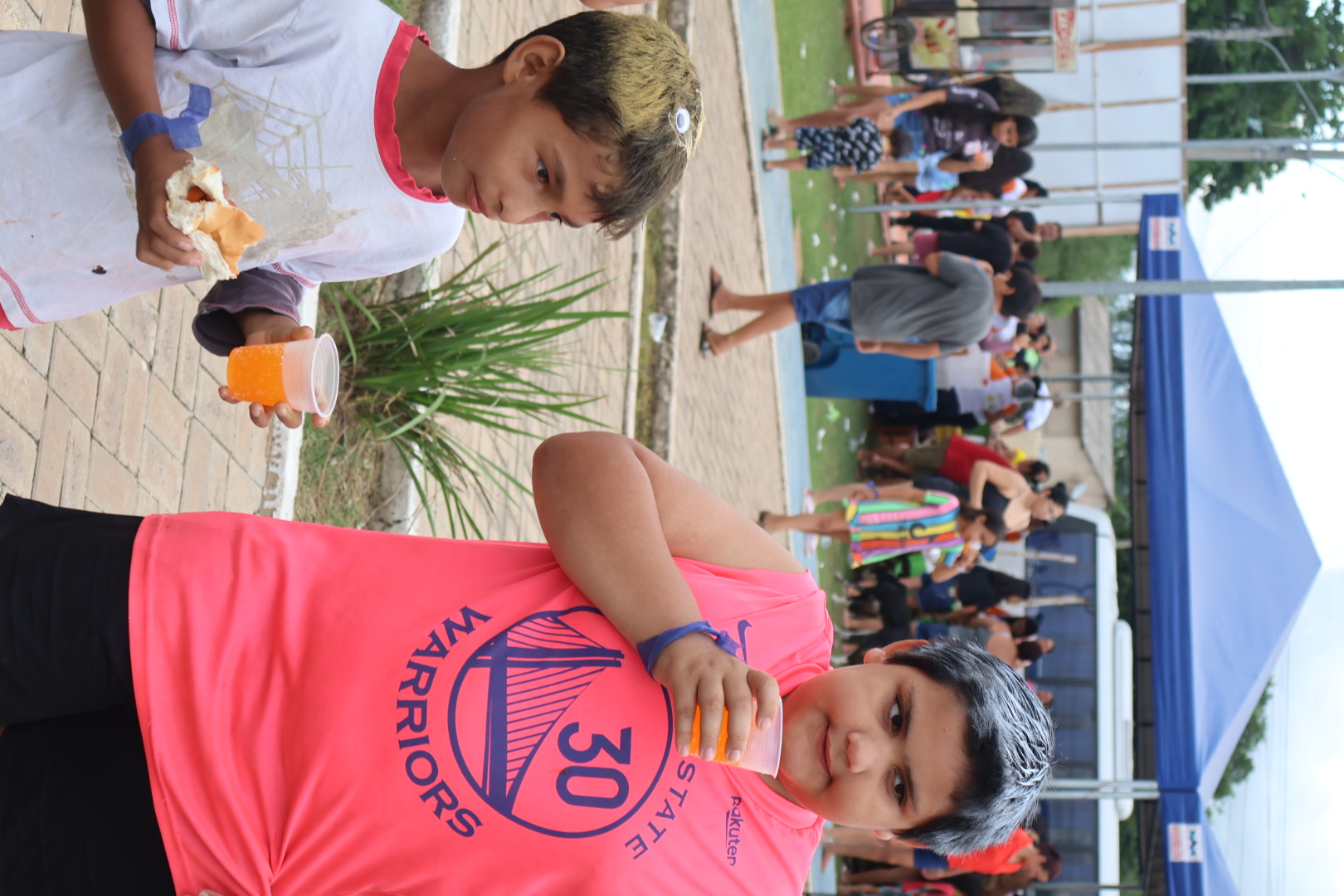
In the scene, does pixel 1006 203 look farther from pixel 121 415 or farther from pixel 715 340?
pixel 121 415

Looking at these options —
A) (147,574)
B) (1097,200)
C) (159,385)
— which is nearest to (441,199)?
(147,574)

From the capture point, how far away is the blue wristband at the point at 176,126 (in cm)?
158

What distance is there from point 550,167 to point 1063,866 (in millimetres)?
→ 10264

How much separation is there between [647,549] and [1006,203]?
8.36 metres

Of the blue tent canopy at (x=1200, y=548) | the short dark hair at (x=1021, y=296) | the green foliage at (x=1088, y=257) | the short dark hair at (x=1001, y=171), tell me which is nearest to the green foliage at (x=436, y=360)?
the blue tent canopy at (x=1200, y=548)

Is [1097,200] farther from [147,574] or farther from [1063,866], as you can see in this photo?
[147,574]

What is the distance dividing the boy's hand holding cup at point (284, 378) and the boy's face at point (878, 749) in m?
1.06

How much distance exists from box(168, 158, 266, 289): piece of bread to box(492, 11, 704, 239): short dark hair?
57cm

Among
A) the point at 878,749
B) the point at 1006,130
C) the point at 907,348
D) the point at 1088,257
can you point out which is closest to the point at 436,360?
the point at 878,749

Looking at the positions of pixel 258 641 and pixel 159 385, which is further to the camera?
pixel 159 385

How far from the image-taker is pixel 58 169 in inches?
67.6

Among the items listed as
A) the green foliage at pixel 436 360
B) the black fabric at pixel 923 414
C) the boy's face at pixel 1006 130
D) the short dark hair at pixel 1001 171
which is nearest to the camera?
the green foliage at pixel 436 360

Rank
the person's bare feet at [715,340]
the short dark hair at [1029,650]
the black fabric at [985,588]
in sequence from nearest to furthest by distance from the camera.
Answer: the person's bare feet at [715,340], the short dark hair at [1029,650], the black fabric at [985,588]

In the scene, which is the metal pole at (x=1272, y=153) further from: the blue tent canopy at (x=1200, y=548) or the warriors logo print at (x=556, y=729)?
the warriors logo print at (x=556, y=729)
